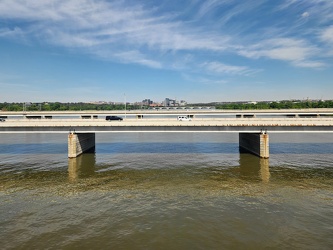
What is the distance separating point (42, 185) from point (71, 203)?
836 cm

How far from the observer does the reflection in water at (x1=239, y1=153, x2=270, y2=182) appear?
32.1 m

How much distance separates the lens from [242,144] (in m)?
52.9

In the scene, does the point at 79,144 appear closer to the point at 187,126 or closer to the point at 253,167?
the point at 187,126

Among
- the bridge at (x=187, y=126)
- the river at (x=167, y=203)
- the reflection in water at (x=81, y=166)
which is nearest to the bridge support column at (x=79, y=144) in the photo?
the bridge at (x=187, y=126)

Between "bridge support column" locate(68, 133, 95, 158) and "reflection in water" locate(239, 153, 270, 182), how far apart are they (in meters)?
30.1

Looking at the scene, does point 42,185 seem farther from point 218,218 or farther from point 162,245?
point 218,218

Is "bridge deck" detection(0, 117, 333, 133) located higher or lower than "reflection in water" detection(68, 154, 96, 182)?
higher

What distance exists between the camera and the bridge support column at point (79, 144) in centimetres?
4359

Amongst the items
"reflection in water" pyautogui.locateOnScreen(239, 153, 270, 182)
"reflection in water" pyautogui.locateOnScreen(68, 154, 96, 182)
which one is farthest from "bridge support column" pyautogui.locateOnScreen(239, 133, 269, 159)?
"reflection in water" pyautogui.locateOnScreen(68, 154, 96, 182)

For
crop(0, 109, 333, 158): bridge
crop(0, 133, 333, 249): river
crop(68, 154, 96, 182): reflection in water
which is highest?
crop(0, 109, 333, 158): bridge

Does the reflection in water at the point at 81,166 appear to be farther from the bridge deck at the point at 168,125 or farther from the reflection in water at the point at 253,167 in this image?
the reflection in water at the point at 253,167

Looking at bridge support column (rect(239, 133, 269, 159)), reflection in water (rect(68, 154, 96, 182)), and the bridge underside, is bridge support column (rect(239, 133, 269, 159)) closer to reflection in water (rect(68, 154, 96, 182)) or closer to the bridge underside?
the bridge underside

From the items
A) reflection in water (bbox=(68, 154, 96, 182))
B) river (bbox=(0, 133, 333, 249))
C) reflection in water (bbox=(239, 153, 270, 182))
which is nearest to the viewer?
river (bbox=(0, 133, 333, 249))

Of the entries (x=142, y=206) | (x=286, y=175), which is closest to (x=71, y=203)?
(x=142, y=206)
